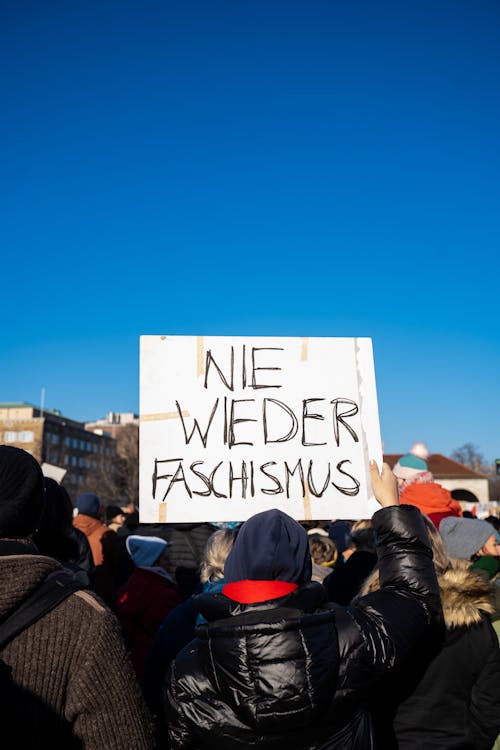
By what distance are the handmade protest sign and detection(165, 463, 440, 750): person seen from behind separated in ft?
3.04

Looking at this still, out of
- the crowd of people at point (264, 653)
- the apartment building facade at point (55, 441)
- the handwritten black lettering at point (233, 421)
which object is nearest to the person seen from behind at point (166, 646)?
the crowd of people at point (264, 653)

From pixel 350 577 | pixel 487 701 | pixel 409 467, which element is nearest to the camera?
pixel 487 701

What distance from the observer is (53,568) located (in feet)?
6.15

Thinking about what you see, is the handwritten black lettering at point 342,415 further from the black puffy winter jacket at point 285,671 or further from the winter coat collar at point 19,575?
the winter coat collar at point 19,575

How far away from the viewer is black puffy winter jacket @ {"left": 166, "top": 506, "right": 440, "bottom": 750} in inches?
76.0

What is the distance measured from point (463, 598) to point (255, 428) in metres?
1.20

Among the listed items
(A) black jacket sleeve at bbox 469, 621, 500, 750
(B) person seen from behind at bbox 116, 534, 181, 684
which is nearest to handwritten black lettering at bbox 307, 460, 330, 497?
(A) black jacket sleeve at bbox 469, 621, 500, 750

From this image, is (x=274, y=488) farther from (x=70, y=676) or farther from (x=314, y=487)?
(x=70, y=676)

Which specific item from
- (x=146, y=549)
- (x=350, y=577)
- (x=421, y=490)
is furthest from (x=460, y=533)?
(x=146, y=549)

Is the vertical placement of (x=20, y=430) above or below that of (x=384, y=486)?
above

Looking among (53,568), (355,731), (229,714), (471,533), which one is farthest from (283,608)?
(471,533)

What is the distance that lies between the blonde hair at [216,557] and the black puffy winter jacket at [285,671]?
134cm

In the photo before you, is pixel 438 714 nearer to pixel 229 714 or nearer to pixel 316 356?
pixel 229 714

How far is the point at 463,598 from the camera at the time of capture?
106 inches
